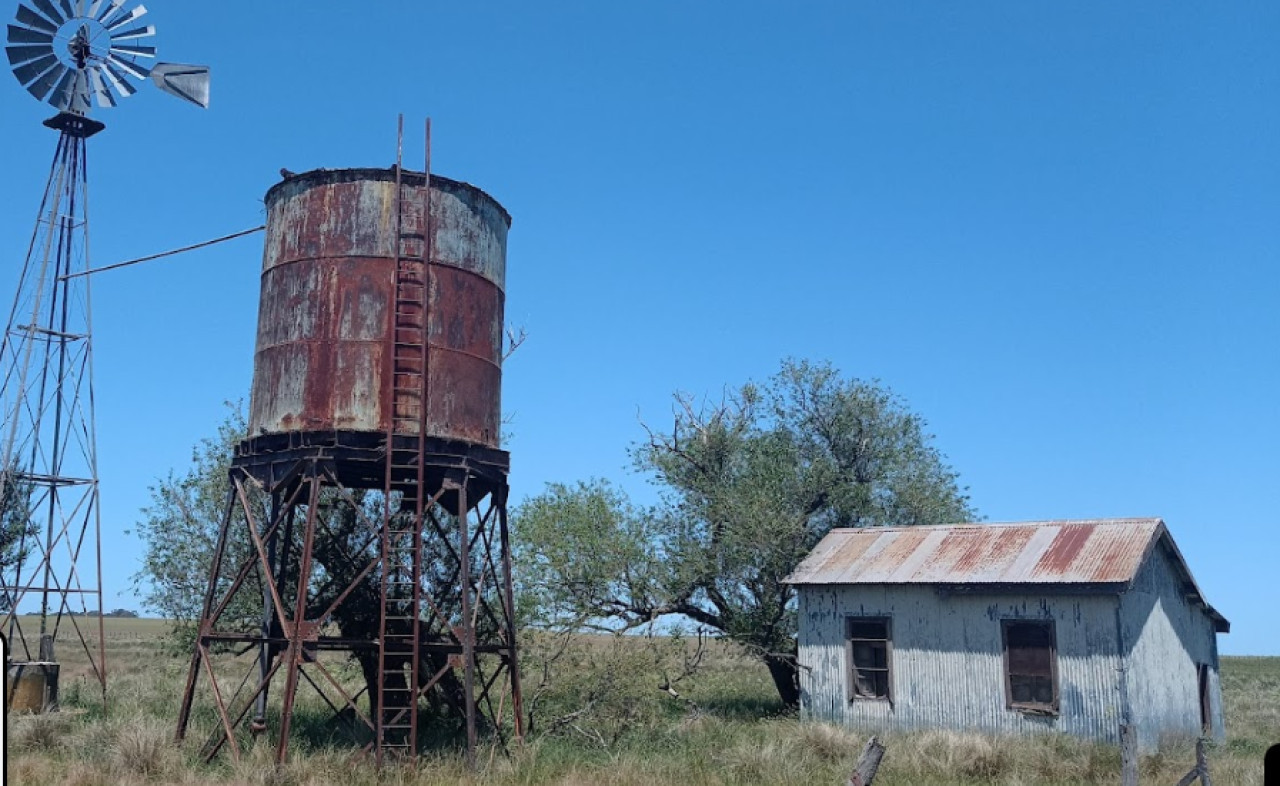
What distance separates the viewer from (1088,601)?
17.5 metres

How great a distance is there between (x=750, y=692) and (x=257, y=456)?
53.8 ft

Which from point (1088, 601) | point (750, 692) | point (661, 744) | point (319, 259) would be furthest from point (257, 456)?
point (750, 692)

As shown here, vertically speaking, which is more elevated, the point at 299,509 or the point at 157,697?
the point at 299,509

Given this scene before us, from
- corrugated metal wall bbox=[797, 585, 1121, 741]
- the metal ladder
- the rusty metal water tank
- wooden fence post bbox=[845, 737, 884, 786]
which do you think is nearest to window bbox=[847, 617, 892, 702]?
corrugated metal wall bbox=[797, 585, 1121, 741]

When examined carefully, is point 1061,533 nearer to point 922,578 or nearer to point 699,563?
point 922,578

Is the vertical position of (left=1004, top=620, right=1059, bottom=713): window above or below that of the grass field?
above

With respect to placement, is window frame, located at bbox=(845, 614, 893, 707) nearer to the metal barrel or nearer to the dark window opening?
the dark window opening

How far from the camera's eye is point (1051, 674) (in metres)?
17.7

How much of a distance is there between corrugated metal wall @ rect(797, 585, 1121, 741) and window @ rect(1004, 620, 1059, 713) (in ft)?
0.44

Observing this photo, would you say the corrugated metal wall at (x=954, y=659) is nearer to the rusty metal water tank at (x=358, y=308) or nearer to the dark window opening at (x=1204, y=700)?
the dark window opening at (x=1204, y=700)

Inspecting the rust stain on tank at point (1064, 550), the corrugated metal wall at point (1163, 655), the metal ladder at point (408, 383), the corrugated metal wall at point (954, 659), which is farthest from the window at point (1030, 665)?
the metal ladder at point (408, 383)

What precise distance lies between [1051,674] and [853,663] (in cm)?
356

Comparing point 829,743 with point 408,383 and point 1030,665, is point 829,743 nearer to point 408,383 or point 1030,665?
point 1030,665

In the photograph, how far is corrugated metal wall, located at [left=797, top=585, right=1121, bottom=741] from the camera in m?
17.3
